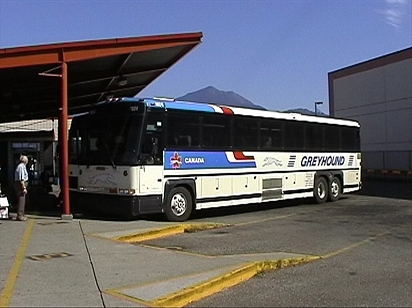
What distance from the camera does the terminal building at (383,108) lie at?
125ft

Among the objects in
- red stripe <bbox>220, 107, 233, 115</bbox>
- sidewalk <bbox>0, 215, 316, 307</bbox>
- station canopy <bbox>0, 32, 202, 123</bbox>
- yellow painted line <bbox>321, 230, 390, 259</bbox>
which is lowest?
yellow painted line <bbox>321, 230, 390, 259</bbox>

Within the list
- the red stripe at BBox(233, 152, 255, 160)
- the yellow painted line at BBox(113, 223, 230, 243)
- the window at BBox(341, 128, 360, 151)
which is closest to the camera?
Answer: the yellow painted line at BBox(113, 223, 230, 243)

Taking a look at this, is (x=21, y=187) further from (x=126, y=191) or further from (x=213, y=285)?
(x=213, y=285)

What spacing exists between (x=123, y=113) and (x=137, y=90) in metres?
12.9

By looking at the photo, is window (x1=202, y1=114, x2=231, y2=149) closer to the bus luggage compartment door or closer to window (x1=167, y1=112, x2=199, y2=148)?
window (x1=167, y1=112, x2=199, y2=148)

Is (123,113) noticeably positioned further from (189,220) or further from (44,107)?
(44,107)

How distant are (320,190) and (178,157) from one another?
8229 millimetres

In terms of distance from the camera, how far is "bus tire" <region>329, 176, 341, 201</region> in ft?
73.4

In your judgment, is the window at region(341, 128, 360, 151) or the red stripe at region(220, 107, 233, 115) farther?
the window at region(341, 128, 360, 151)

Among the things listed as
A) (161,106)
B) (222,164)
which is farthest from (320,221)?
(161,106)

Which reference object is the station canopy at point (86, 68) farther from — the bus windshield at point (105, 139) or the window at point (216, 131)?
the window at point (216, 131)

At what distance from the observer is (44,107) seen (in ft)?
95.0

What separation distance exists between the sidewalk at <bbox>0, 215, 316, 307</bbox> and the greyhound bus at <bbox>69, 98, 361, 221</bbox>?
234 cm

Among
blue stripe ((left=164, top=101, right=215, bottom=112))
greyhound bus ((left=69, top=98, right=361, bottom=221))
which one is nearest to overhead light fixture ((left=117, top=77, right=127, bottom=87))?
greyhound bus ((left=69, top=98, right=361, bottom=221))
